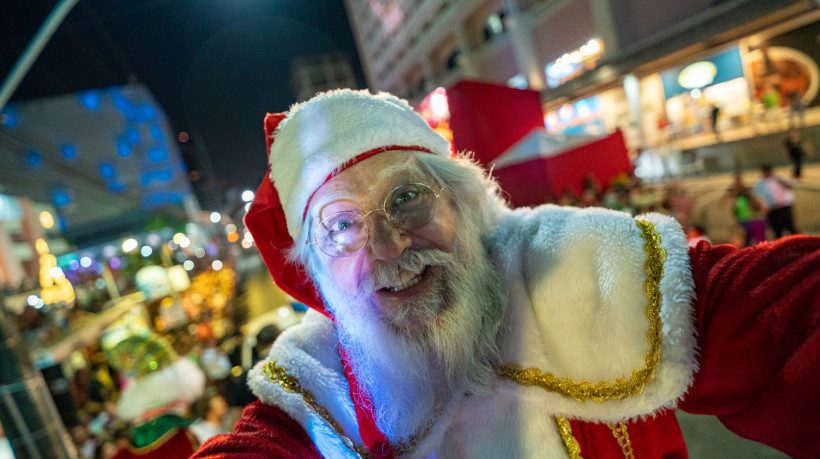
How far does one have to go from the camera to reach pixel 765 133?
8.70 m

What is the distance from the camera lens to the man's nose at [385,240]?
1.20m

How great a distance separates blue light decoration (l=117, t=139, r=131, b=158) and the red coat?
37735 millimetres

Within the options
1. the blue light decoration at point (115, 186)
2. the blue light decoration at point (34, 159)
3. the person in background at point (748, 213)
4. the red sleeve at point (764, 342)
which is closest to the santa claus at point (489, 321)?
the red sleeve at point (764, 342)

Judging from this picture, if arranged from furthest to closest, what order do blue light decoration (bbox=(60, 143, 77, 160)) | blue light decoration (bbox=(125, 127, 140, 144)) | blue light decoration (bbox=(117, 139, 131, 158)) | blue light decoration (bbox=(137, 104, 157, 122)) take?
blue light decoration (bbox=(137, 104, 157, 122))
blue light decoration (bbox=(125, 127, 140, 144))
blue light decoration (bbox=(117, 139, 131, 158))
blue light decoration (bbox=(60, 143, 77, 160))

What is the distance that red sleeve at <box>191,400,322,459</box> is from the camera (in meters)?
1.03

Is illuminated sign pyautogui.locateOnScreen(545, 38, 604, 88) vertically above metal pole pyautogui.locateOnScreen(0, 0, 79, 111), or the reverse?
illuminated sign pyautogui.locateOnScreen(545, 38, 604, 88)

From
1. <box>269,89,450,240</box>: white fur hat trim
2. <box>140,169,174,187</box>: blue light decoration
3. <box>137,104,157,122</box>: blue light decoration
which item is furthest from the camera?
<box>137,104,157,122</box>: blue light decoration

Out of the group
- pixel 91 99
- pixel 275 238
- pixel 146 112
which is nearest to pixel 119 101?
pixel 91 99

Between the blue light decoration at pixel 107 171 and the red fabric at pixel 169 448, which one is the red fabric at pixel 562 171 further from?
the blue light decoration at pixel 107 171

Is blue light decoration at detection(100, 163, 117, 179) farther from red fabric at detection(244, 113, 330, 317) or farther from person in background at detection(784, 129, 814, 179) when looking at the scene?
person in background at detection(784, 129, 814, 179)

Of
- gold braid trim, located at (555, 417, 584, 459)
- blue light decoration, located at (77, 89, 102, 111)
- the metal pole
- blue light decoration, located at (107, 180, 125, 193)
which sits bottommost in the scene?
gold braid trim, located at (555, 417, 584, 459)

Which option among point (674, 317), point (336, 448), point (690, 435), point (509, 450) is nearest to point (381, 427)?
point (336, 448)

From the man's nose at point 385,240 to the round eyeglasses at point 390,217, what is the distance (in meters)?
0.01

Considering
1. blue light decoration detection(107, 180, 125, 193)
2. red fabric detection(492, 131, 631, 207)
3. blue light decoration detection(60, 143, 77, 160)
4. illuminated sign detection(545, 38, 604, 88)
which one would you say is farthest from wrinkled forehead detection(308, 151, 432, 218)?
blue light decoration detection(107, 180, 125, 193)
